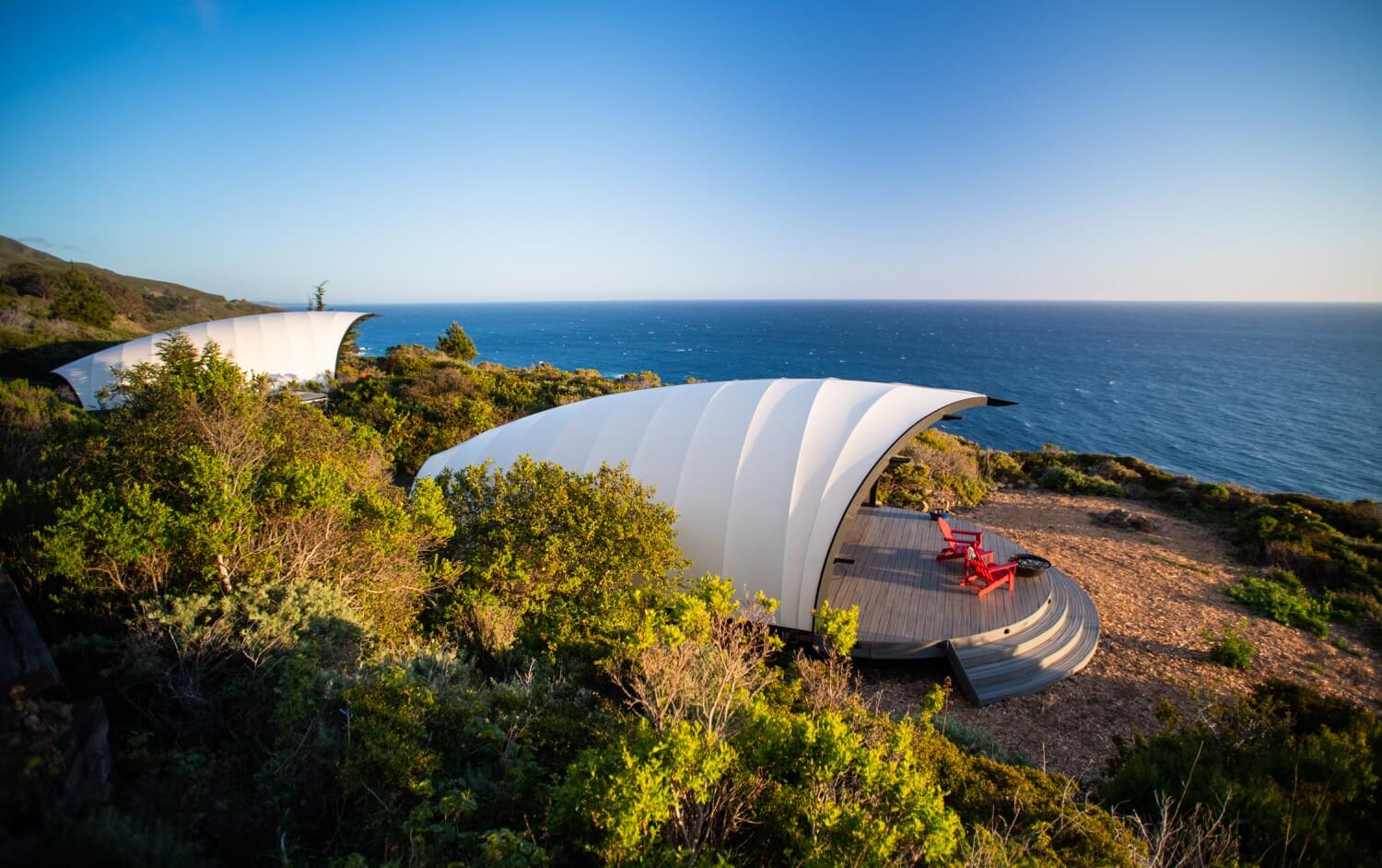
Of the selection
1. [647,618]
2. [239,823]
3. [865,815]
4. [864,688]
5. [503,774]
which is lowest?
[864,688]

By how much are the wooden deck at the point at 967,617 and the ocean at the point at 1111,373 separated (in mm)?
36306

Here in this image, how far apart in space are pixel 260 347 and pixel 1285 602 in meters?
41.2

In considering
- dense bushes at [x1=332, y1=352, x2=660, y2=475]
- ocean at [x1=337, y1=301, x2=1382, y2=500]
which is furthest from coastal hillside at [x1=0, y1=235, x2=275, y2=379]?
ocean at [x1=337, y1=301, x2=1382, y2=500]

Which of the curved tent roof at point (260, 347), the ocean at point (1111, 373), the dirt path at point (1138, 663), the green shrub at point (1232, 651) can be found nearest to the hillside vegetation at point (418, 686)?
the dirt path at point (1138, 663)

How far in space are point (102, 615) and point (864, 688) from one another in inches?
431

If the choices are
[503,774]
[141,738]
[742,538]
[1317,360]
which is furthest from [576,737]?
[1317,360]

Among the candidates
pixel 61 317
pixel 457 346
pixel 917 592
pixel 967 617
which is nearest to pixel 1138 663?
pixel 967 617

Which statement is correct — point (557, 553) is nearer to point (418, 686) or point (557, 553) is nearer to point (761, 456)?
point (418, 686)

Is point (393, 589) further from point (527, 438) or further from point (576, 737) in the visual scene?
point (527, 438)

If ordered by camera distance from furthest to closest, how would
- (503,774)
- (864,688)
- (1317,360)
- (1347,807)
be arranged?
(1317,360) < (864,688) < (1347,807) < (503,774)

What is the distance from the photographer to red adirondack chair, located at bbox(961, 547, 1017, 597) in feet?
36.3

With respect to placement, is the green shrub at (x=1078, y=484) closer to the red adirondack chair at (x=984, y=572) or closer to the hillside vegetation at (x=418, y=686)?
the red adirondack chair at (x=984, y=572)

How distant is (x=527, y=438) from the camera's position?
13.1 m

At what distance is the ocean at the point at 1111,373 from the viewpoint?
137 ft
